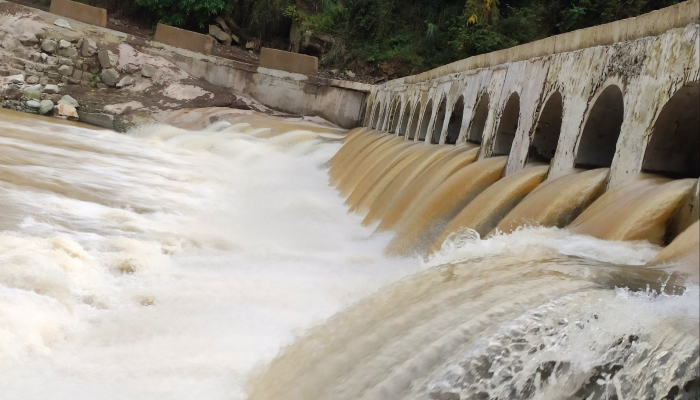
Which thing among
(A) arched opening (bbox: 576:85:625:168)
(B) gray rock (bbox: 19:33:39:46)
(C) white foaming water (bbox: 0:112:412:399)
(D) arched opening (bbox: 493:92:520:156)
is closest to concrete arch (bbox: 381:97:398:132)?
(C) white foaming water (bbox: 0:112:412:399)

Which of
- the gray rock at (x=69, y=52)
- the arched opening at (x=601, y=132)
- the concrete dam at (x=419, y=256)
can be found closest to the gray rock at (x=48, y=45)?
the gray rock at (x=69, y=52)

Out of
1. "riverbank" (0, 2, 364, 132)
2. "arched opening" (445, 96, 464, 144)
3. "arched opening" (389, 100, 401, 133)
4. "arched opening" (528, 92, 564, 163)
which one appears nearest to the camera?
"arched opening" (528, 92, 564, 163)

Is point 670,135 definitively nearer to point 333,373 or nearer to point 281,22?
point 333,373

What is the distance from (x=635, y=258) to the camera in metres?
2.60

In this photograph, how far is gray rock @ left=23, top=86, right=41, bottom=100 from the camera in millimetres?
12641

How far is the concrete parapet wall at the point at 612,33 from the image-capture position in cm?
336

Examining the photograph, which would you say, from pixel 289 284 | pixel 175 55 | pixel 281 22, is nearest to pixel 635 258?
pixel 289 284

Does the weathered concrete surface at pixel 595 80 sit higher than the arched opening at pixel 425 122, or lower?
higher

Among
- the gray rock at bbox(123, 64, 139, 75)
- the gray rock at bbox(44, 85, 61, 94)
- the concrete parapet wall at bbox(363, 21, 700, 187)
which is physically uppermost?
the concrete parapet wall at bbox(363, 21, 700, 187)

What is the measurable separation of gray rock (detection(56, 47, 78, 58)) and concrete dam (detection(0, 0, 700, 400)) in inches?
240

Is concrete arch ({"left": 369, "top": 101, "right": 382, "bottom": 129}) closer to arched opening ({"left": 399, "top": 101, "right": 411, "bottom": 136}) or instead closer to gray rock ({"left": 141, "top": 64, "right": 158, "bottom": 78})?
arched opening ({"left": 399, "top": 101, "right": 411, "bottom": 136})

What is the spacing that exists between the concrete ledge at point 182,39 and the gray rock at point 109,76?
1717 millimetres

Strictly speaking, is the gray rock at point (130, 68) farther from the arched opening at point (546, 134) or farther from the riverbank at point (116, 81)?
the arched opening at point (546, 134)

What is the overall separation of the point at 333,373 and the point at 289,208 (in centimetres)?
466
